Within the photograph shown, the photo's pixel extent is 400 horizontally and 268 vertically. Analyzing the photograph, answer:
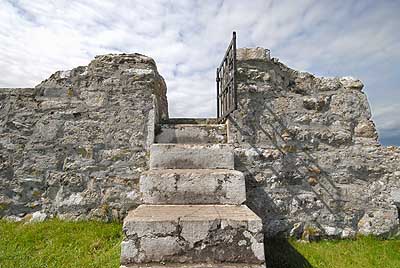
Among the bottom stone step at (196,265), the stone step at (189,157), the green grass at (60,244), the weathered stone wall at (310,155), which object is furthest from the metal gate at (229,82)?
the green grass at (60,244)

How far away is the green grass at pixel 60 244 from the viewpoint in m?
2.89

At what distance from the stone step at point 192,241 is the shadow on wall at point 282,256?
41.2 inches

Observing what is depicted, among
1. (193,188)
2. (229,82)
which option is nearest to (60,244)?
(193,188)

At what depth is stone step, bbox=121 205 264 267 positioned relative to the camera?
220cm

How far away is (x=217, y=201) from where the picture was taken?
293 cm

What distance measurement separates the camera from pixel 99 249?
3.14 meters

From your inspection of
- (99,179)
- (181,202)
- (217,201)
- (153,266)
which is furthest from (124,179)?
(153,266)

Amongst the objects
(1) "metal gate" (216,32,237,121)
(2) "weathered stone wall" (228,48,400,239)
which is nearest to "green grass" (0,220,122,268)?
(2) "weathered stone wall" (228,48,400,239)

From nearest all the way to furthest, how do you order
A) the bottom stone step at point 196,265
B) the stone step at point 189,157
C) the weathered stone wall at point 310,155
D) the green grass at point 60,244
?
the bottom stone step at point 196,265, the green grass at point 60,244, the stone step at point 189,157, the weathered stone wall at point 310,155

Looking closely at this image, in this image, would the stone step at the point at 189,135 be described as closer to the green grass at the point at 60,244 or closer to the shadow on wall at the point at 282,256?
the green grass at the point at 60,244

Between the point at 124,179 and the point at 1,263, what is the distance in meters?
1.55

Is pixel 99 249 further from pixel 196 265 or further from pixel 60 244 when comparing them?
pixel 196 265

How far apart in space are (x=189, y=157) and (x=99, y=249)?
1.44 meters

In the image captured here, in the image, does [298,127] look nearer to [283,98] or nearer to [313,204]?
[283,98]
